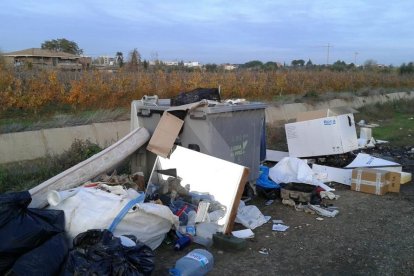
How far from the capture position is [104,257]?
2941mm

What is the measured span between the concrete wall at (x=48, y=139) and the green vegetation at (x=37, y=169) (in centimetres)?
39

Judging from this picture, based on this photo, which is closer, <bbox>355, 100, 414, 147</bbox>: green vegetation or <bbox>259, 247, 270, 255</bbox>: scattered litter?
<bbox>259, 247, 270, 255</bbox>: scattered litter

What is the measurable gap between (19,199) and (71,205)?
0.53m

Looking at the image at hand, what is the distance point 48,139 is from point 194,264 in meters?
4.92

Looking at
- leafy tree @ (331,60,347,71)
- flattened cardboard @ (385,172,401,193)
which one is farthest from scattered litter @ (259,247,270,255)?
leafy tree @ (331,60,347,71)

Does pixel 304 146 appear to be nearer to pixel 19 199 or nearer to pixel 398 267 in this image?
pixel 398 267

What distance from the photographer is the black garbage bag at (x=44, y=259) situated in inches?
118

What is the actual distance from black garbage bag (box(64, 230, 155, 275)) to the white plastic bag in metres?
0.26

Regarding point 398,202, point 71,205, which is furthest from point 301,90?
point 71,205

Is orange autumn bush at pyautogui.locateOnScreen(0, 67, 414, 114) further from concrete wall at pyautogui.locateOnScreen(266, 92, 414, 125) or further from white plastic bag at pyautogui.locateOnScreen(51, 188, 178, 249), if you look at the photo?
white plastic bag at pyautogui.locateOnScreen(51, 188, 178, 249)

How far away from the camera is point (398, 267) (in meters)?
3.72

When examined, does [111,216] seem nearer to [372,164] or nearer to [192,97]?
[192,97]

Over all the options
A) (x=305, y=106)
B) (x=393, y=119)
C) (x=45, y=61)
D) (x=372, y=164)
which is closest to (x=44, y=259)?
(x=372, y=164)

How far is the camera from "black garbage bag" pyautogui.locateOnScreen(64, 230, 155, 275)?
9.48 feet
